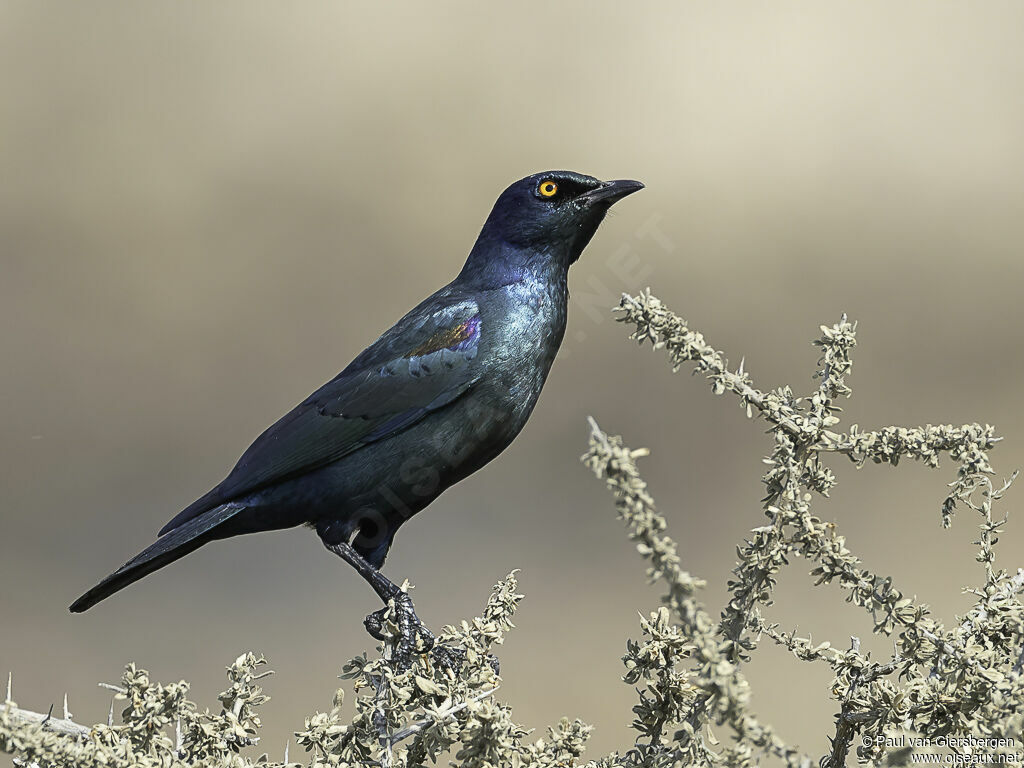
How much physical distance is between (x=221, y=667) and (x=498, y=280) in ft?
12.6

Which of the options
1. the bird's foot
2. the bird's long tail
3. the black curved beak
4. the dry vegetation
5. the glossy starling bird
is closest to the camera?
the dry vegetation

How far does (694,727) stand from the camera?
2.26 m

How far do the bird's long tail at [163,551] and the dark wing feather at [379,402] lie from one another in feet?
0.15

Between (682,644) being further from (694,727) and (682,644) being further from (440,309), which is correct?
(440,309)

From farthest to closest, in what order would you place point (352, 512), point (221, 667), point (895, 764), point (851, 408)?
point (851, 408)
point (221, 667)
point (352, 512)
point (895, 764)

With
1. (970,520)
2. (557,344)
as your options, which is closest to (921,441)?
(557,344)

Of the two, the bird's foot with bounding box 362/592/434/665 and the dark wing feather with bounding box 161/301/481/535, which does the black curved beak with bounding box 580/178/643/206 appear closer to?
the dark wing feather with bounding box 161/301/481/535

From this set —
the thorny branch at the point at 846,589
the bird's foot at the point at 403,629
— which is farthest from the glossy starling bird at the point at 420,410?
the thorny branch at the point at 846,589

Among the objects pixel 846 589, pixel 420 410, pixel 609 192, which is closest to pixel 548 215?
pixel 609 192

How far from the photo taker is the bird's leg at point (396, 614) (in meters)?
3.16

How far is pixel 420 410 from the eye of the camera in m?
3.86

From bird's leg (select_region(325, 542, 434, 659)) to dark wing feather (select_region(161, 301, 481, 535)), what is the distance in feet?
1.06

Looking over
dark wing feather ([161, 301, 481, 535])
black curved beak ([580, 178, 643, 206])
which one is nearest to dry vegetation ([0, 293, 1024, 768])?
dark wing feather ([161, 301, 481, 535])

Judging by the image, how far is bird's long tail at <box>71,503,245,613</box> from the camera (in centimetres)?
365
